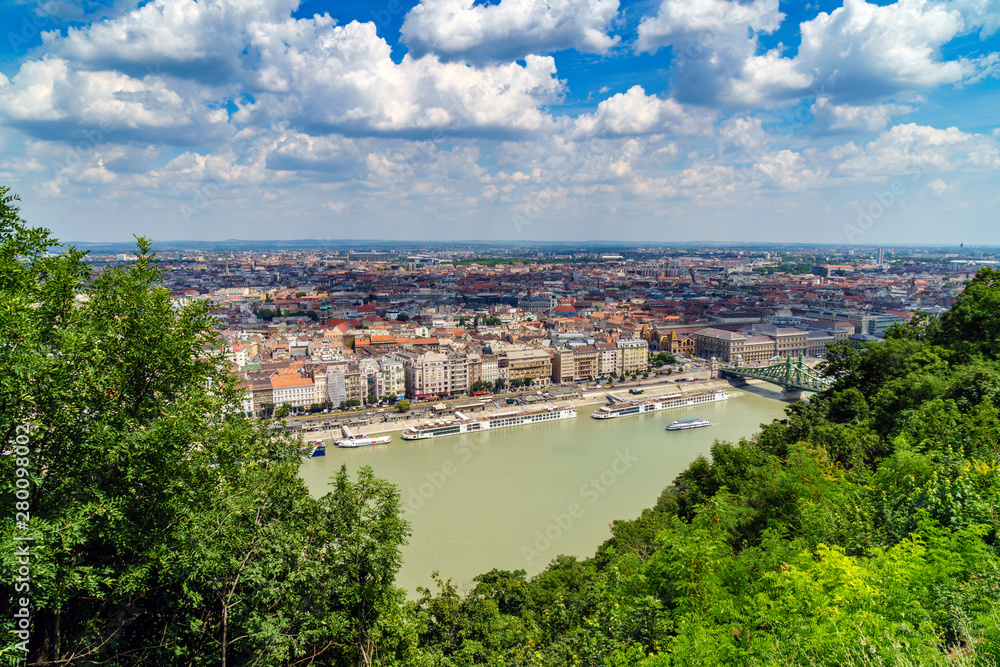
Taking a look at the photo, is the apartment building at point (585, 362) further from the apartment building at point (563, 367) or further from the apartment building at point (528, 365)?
the apartment building at point (528, 365)

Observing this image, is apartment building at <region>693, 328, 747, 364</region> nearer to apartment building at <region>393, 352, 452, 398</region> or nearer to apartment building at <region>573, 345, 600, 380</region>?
apartment building at <region>573, 345, 600, 380</region>

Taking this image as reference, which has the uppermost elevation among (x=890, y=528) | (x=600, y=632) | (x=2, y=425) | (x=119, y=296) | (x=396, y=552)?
(x=119, y=296)

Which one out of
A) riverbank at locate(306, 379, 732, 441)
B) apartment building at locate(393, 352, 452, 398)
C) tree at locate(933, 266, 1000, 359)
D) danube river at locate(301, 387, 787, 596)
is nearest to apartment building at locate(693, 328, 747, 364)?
riverbank at locate(306, 379, 732, 441)

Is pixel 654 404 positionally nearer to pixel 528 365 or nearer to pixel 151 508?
pixel 528 365

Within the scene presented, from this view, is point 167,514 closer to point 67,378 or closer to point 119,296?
point 67,378

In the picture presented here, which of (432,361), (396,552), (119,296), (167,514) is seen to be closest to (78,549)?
(167,514)

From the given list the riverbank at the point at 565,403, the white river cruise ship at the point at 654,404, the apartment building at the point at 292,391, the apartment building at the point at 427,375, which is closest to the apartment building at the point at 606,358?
the riverbank at the point at 565,403

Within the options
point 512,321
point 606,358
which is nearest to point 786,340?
point 606,358
